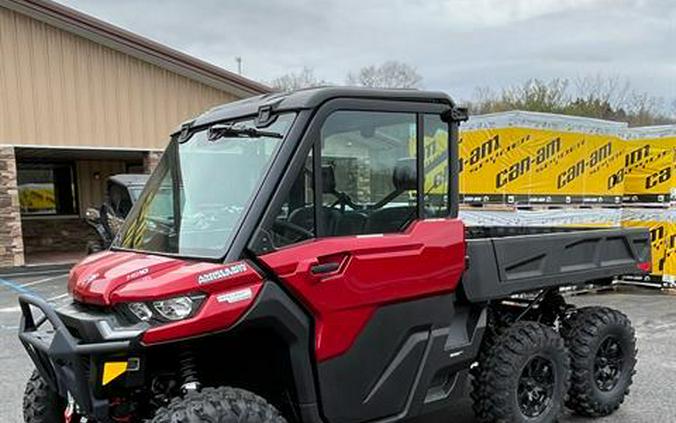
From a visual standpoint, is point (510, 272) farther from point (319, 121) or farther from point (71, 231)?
point (71, 231)

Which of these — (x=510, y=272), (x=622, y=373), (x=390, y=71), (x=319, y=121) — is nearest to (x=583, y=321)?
(x=622, y=373)

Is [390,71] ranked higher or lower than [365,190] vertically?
higher

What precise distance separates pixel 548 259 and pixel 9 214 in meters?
12.8

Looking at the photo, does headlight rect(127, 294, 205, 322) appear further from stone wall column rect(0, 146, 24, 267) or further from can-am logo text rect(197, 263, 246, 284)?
stone wall column rect(0, 146, 24, 267)

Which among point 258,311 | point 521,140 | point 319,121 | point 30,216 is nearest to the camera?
point 258,311

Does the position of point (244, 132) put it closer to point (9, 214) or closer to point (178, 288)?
point (178, 288)

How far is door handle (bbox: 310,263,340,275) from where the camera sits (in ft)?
9.61

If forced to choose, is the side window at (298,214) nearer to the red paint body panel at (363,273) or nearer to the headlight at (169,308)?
the red paint body panel at (363,273)

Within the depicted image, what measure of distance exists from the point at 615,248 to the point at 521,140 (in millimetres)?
3747

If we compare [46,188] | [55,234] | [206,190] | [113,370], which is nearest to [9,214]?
Result: [55,234]

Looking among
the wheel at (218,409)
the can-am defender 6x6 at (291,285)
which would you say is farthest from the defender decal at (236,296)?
the wheel at (218,409)

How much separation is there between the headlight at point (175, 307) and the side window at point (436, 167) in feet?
4.81

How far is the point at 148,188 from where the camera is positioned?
11.8 ft

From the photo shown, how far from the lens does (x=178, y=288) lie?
2.61 meters
